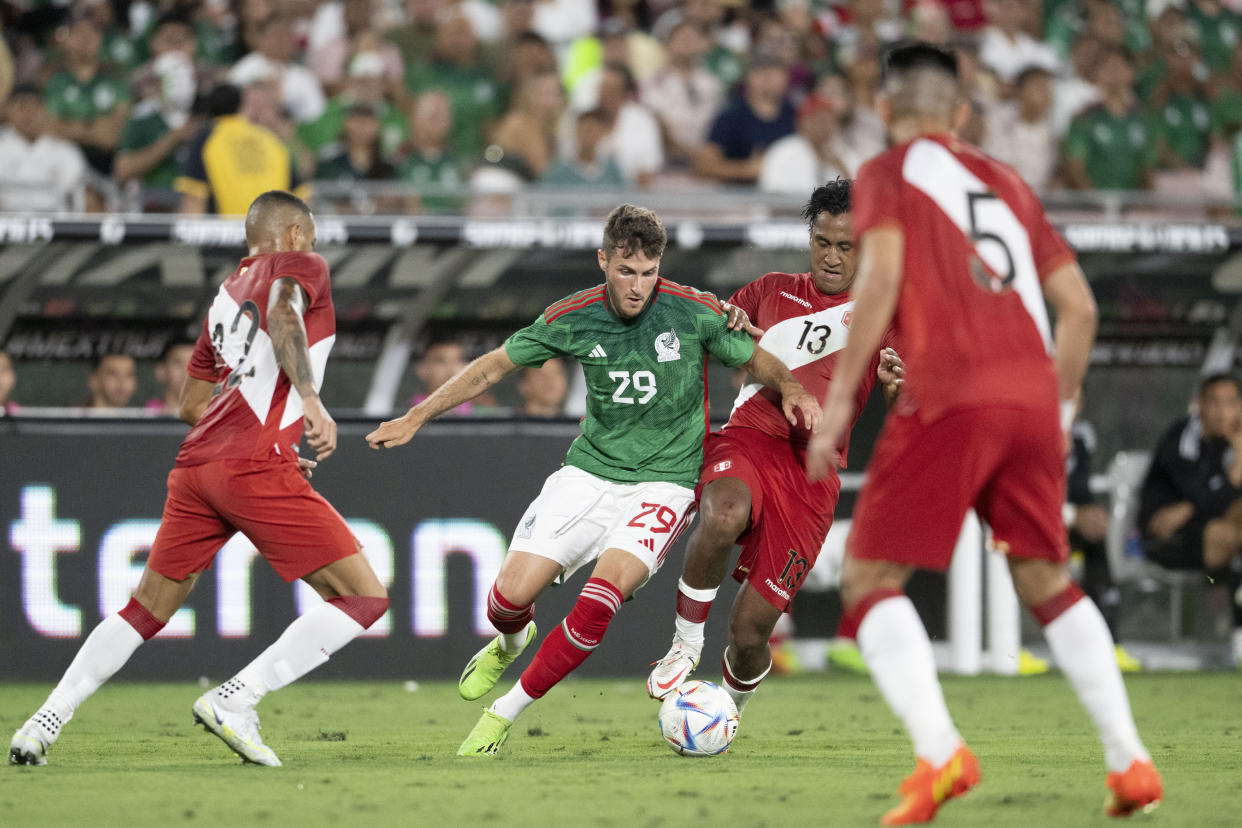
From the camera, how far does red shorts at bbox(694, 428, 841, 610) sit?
689cm

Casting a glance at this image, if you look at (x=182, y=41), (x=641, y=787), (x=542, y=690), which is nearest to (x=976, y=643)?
(x=542, y=690)

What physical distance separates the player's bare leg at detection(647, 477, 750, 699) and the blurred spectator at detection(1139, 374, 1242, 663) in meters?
5.78

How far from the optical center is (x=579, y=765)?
6145mm

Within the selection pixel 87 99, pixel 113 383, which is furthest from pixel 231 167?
pixel 87 99

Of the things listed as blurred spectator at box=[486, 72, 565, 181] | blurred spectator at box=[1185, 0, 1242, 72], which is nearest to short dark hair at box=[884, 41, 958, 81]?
blurred spectator at box=[486, 72, 565, 181]

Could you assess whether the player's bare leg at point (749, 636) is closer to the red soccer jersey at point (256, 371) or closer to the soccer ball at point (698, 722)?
the soccer ball at point (698, 722)

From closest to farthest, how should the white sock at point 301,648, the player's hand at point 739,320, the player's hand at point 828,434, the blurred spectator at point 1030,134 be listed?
the player's hand at point 828,434
the white sock at point 301,648
the player's hand at point 739,320
the blurred spectator at point 1030,134

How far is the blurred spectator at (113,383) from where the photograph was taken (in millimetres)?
10812

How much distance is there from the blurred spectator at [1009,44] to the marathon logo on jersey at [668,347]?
899 cm

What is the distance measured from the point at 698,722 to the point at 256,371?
2.25 m

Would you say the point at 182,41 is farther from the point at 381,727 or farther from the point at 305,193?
the point at 381,727

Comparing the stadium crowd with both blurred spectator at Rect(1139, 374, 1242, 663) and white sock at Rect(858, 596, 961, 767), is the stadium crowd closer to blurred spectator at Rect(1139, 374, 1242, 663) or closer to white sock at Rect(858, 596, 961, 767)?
blurred spectator at Rect(1139, 374, 1242, 663)

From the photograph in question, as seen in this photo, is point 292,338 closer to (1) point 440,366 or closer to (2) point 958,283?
(2) point 958,283

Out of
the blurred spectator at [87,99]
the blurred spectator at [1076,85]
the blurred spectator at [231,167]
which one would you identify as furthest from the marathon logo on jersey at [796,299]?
the blurred spectator at [1076,85]
